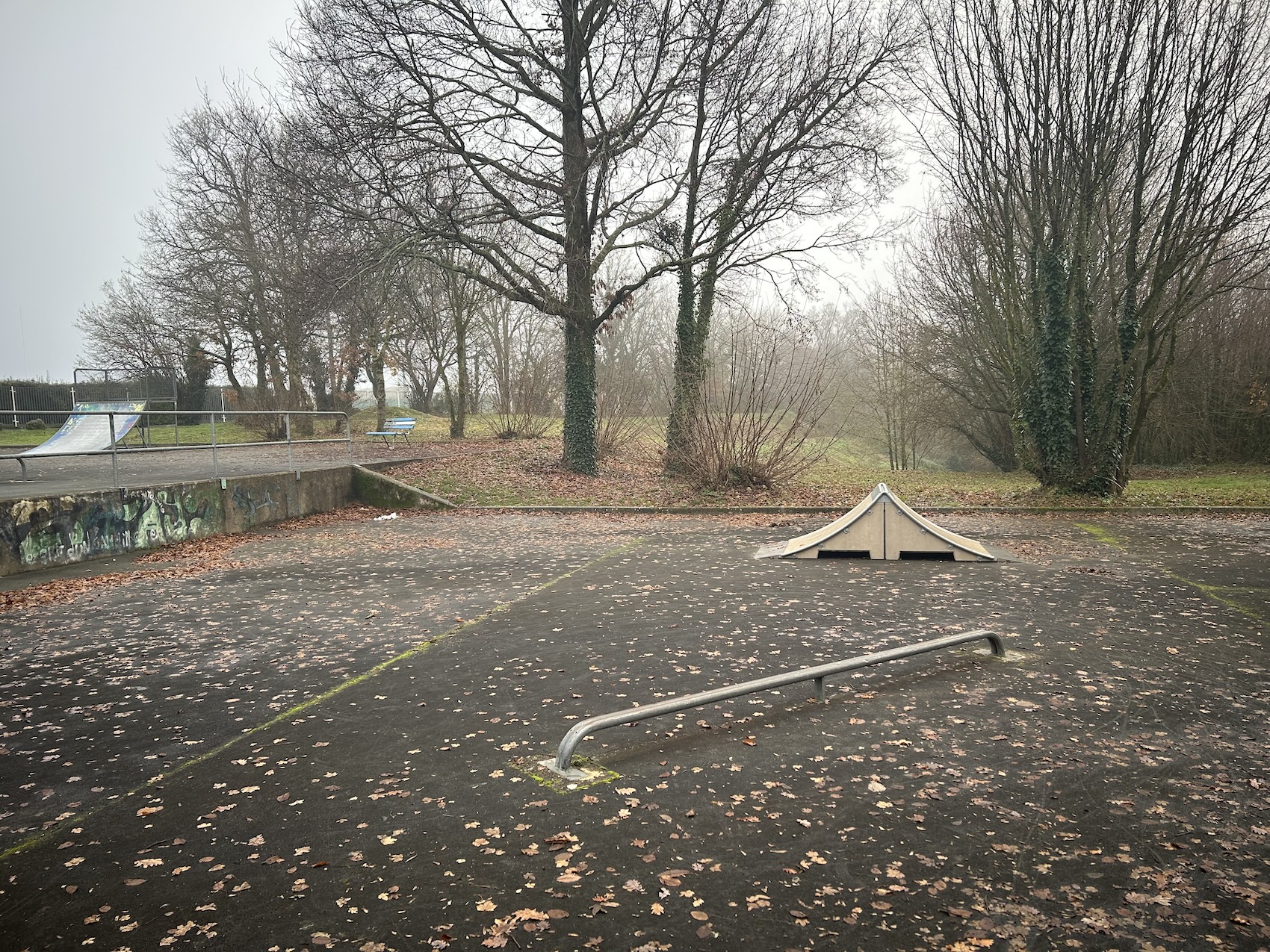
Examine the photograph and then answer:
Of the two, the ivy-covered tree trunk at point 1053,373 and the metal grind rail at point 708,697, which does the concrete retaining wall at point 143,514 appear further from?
the ivy-covered tree trunk at point 1053,373

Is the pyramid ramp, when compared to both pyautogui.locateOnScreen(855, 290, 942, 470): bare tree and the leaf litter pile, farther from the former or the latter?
pyautogui.locateOnScreen(855, 290, 942, 470): bare tree

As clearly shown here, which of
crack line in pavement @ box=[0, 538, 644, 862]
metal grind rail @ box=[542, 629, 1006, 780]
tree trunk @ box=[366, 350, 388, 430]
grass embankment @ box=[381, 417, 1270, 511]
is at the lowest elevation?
crack line in pavement @ box=[0, 538, 644, 862]

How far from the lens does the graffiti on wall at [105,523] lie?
→ 10.1 metres

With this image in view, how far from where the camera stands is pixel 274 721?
16.1 ft

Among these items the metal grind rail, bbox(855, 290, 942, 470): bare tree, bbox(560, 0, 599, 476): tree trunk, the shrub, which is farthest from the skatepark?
bbox(855, 290, 942, 470): bare tree

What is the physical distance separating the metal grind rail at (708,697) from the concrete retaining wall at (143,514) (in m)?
9.07

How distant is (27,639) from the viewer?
6.93m

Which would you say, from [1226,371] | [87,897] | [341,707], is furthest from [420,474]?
[1226,371]

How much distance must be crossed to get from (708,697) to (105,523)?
10185 millimetres

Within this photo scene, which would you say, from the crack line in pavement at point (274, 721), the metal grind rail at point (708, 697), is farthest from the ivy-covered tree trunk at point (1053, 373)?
the metal grind rail at point (708, 697)

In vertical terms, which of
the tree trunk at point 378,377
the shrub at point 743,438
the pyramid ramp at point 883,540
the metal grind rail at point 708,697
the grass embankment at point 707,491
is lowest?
the metal grind rail at point 708,697

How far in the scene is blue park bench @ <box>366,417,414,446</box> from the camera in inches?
906

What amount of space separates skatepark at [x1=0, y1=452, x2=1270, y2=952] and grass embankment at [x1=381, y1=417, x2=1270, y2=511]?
25.9 feet

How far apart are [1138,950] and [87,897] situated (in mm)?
3729
